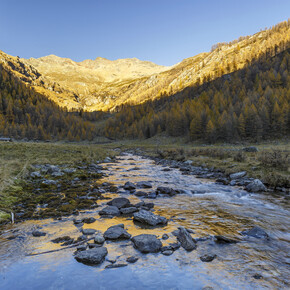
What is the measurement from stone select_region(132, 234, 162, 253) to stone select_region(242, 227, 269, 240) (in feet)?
11.9

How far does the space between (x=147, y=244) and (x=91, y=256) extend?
1.85m

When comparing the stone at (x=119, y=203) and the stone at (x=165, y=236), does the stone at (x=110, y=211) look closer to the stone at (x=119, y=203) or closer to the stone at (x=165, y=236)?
the stone at (x=119, y=203)

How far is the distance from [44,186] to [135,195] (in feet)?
22.8

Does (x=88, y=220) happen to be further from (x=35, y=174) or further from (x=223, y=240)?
(x=35, y=174)

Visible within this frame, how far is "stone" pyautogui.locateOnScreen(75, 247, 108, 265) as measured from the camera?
5441mm

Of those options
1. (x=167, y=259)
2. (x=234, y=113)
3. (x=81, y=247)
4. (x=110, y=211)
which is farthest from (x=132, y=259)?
(x=234, y=113)

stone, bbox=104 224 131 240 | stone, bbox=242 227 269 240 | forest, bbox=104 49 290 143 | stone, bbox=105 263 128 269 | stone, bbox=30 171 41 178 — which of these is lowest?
stone, bbox=242 227 269 240

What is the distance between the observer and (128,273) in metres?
5.01

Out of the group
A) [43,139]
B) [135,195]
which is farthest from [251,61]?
[135,195]

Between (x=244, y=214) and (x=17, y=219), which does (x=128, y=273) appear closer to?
(x=17, y=219)

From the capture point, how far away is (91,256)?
5.54 meters

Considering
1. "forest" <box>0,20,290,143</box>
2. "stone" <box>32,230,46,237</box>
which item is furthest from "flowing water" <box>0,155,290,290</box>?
"forest" <box>0,20,290,143</box>

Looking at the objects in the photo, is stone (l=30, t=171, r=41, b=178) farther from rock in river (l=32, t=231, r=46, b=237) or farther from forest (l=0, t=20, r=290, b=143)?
forest (l=0, t=20, r=290, b=143)

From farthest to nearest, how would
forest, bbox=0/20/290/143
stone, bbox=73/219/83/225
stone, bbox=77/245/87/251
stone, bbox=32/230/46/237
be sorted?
forest, bbox=0/20/290/143 < stone, bbox=73/219/83/225 < stone, bbox=32/230/46/237 < stone, bbox=77/245/87/251
